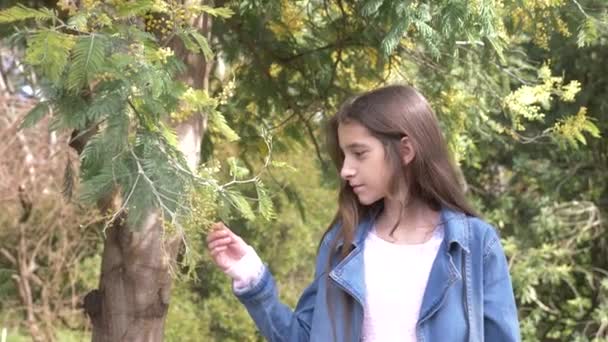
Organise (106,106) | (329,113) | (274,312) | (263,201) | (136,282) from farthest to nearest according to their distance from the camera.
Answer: (329,113), (136,282), (263,201), (274,312), (106,106)

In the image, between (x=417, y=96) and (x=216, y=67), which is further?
(x=216, y=67)

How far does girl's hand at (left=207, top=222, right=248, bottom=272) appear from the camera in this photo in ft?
A: 8.25

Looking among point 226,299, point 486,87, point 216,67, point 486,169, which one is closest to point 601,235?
point 486,169

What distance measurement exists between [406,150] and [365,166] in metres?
0.11

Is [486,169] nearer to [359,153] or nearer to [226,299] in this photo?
[226,299]

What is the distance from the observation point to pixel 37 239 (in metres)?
8.96

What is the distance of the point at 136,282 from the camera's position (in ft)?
11.3

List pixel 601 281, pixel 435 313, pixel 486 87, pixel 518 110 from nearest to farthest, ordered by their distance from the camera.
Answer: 1. pixel 435 313
2. pixel 518 110
3. pixel 486 87
4. pixel 601 281

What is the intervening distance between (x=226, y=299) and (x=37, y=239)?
64.9 inches

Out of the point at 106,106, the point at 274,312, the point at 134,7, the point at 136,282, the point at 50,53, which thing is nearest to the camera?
the point at 50,53

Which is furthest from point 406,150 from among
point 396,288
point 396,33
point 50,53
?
point 50,53

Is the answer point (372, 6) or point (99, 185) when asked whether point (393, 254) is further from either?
point (372, 6)

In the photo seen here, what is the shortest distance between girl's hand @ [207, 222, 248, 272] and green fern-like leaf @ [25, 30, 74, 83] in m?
0.53

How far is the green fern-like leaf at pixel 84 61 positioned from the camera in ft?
7.26
